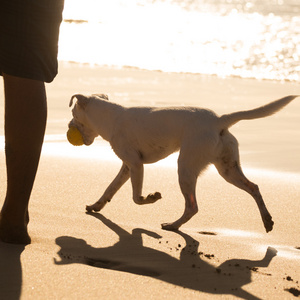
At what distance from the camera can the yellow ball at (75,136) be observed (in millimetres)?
5266

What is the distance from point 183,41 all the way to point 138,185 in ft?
39.4

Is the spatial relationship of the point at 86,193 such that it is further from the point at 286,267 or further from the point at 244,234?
the point at 286,267

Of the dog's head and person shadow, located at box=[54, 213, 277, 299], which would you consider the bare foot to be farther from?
the dog's head

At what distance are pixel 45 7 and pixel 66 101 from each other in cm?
510

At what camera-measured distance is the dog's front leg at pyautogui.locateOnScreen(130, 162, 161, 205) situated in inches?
185

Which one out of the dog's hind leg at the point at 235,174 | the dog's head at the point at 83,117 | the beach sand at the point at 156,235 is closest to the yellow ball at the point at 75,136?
the dog's head at the point at 83,117

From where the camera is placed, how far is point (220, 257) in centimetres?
392

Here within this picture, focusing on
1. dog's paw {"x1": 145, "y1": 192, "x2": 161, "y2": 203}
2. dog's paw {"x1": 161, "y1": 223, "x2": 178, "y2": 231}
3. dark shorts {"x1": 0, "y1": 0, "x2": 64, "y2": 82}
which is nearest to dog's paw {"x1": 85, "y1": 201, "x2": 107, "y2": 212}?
dog's paw {"x1": 145, "y1": 192, "x2": 161, "y2": 203}

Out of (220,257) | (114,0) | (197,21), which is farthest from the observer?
(114,0)

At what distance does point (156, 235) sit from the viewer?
14.2 feet

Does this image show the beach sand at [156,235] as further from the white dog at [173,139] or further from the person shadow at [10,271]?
the white dog at [173,139]

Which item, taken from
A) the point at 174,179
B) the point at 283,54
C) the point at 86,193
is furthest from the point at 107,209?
the point at 283,54

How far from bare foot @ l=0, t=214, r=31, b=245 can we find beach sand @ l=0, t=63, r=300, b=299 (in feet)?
0.19

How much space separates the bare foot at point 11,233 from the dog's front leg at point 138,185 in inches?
44.8
